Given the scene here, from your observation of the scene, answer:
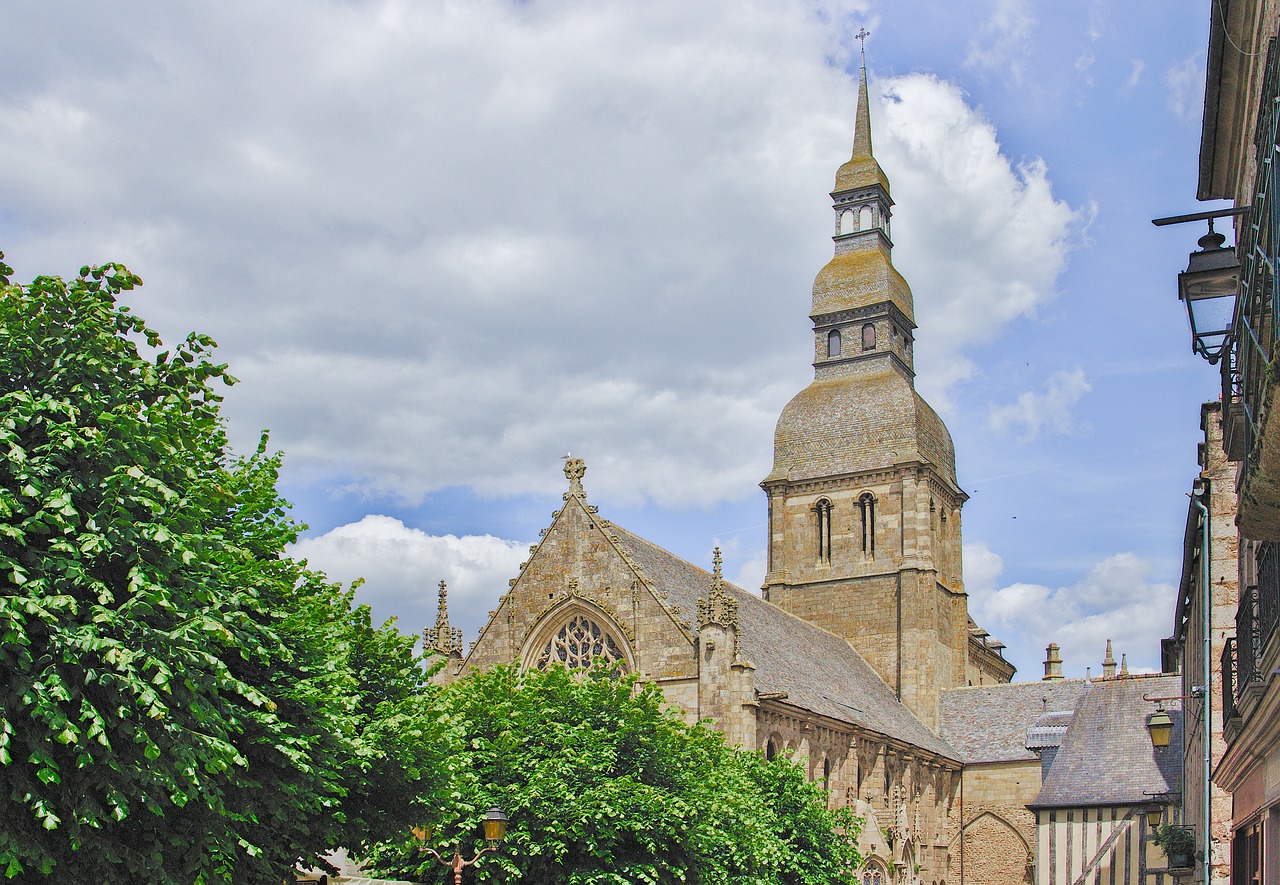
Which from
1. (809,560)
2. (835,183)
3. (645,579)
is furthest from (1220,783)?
(835,183)

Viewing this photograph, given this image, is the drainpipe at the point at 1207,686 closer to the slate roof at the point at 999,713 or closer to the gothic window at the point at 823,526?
the slate roof at the point at 999,713

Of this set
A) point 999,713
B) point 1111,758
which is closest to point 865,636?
point 999,713

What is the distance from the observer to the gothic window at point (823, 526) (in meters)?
55.2

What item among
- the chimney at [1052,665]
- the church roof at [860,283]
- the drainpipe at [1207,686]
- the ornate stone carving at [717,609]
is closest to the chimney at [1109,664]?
the chimney at [1052,665]

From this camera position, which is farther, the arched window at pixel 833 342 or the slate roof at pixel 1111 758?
the arched window at pixel 833 342

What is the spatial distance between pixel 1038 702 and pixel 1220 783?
39.3 meters

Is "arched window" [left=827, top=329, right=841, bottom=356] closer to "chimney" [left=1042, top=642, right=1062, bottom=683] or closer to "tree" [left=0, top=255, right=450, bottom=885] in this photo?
"chimney" [left=1042, top=642, right=1062, bottom=683]

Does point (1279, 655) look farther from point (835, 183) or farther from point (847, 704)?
point (835, 183)

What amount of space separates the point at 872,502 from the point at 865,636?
5333 millimetres

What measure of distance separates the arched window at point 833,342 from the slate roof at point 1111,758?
22394 millimetres

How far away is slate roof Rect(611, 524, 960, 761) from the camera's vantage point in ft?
131

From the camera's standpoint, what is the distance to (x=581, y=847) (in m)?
24.5

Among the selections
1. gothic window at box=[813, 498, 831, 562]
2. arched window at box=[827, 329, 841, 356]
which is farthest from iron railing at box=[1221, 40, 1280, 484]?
arched window at box=[827, 329, 841, 356]

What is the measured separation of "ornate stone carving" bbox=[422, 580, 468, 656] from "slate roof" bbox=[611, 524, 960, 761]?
560cm
